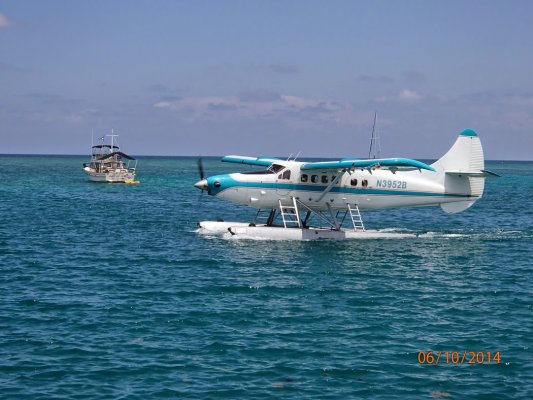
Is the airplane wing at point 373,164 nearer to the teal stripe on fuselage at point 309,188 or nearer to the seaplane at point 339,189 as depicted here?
the seaplane at point 339,189

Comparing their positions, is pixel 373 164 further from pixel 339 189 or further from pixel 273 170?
pixel 273 170

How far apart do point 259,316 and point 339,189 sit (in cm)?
1767

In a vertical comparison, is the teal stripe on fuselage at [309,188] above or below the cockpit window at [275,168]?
below

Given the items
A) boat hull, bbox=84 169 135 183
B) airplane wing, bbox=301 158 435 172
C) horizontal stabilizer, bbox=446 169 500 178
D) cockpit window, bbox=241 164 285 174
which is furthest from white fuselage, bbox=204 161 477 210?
boat hull, bbox=84 169 135 183

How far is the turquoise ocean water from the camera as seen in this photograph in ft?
52.0

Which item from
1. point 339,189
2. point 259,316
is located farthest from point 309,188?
point 259,316

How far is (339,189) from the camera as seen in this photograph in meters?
37.9

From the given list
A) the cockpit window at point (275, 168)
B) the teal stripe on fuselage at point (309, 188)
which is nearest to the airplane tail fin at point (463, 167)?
the teal stripe on fuselage at point (309, 188)

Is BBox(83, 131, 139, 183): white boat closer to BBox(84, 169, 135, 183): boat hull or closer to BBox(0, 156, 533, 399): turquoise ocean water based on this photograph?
BBox(84, 169, 135, 183): boat hull

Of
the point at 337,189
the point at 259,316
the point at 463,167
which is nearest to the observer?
the point at 259,316

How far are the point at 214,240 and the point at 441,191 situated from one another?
1322cm
